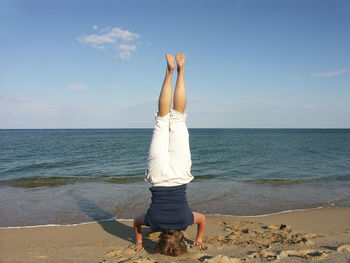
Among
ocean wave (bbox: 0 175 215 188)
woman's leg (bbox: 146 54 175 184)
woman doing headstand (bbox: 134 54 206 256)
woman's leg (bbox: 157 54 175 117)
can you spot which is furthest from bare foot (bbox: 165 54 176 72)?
ocean wave (bbox: 0 175 215 188)

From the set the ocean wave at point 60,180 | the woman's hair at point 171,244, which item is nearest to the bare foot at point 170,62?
the woman's hair at point 171,244

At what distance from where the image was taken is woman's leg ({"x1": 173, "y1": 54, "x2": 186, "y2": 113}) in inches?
156

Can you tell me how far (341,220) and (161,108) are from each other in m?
5.27

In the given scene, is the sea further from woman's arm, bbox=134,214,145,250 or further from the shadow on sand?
woman's arm, bbox=134,214,145,250

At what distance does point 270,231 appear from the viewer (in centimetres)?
533

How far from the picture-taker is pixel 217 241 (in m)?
4.75

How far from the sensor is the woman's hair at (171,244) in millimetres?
3885

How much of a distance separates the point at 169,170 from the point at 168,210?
61 cm

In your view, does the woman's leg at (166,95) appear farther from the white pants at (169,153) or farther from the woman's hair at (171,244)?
the woman's hair at (171,244)

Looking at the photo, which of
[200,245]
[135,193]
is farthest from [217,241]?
[135,193]

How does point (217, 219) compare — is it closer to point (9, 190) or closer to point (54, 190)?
point (54, 190)

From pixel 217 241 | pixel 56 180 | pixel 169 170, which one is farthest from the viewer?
pixel 56 180

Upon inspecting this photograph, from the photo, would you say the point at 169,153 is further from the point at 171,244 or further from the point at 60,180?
the point at 60,180

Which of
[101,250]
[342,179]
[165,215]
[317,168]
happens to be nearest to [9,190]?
[101,250]
